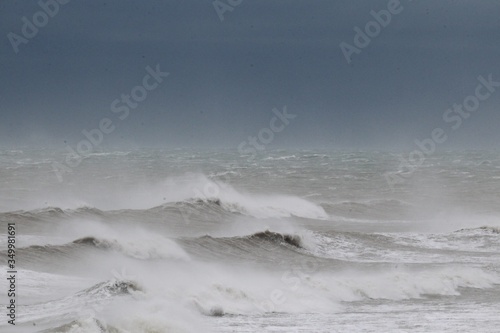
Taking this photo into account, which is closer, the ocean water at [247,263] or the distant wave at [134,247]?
the ocean water at [247,263]

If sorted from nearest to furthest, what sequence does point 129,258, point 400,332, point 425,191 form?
point 400,332
point 129,258
point 425,191

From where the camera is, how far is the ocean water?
486 inches

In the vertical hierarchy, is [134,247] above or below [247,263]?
above

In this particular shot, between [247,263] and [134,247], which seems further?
[134,247]

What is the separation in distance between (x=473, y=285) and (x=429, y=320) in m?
4.13

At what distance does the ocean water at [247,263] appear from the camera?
40.5 ft

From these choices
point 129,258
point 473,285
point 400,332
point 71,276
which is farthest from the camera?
point 129,258

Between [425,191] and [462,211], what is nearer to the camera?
[462,211]

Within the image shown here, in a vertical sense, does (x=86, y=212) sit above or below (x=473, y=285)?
above

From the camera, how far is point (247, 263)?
1872 cm

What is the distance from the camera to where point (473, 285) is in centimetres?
1655

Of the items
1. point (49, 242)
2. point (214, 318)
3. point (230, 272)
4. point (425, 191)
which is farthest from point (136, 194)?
point (214, 318)

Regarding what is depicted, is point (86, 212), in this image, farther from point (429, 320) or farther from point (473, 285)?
point (429, 320)

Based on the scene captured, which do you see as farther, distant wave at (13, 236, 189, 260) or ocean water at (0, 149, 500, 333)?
distant wave at (13, 236, 189, 260)
